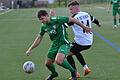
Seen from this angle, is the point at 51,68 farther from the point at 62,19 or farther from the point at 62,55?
the point at 62,19

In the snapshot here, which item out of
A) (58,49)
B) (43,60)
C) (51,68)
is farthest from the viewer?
(43,60)

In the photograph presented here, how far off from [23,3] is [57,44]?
242 ft

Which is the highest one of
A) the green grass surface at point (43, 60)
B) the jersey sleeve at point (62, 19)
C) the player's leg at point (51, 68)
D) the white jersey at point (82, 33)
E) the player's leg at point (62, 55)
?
the jersey sleeve at point (62, 19)

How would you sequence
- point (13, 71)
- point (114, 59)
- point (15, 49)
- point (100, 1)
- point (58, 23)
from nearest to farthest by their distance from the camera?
point (58, 23) → point (13, 71) → point (114, 59) → point (15, 49) → point (100, 1)

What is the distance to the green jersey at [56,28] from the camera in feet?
34.6

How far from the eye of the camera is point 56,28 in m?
10.6

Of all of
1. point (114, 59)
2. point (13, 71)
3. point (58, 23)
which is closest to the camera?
point (58, 23)

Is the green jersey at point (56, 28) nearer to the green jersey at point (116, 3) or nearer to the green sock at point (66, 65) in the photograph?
the green sock at point (66, 65)

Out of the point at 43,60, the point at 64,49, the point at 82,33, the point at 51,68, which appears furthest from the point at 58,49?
the point at 43,60

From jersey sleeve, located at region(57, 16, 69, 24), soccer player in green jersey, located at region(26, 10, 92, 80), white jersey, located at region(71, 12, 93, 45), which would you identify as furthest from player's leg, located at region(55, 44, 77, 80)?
white jersey, located at region(71, 12, 93, 45)

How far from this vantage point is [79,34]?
1181 centimetres

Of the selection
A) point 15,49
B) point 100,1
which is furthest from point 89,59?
point 100,1

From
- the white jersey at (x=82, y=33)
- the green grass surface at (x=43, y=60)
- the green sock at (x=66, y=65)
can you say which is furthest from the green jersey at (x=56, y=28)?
the green grass surface at (x=43, y=60)

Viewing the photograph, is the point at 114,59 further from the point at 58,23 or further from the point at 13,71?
the point at 58,23
